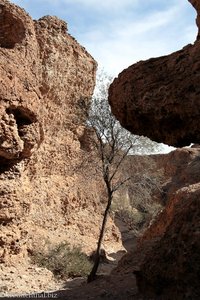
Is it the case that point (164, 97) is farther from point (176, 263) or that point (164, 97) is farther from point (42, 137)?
point (42, 137)

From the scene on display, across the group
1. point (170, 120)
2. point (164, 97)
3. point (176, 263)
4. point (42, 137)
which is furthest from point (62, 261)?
point (164, 97)

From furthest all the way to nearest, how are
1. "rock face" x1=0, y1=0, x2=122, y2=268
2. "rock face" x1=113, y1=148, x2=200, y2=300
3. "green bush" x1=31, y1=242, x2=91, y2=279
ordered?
"green bush" x1=31, y1=242, x2=91, y2=279 < "rock face" x1=0, y1=0, x2=122, y2=268 < "rock face" x1=113, y1=148, x2=200, y2=300

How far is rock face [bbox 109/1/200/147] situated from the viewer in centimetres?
562

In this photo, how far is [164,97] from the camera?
583cm

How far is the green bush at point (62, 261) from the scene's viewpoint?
1143 centimetres

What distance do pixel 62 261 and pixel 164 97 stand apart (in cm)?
782

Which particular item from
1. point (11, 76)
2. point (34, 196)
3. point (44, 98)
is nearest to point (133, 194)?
point (34, 196)

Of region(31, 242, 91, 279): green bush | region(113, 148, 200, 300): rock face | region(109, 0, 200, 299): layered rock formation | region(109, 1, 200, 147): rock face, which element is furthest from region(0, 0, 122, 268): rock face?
region(113, 148, 200, 300): rock face

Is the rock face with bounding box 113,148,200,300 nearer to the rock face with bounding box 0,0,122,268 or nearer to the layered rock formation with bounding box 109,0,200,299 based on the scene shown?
the layered rock formation with bounding box 109,0,200,299

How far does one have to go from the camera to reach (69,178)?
1592cm

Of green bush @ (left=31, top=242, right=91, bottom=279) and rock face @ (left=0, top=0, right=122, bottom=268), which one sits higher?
rock face @ (left=0, top=0, right=122, bottom=268)

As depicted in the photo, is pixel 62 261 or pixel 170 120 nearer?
pixel 170 120

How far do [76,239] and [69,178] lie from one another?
8.67 ft

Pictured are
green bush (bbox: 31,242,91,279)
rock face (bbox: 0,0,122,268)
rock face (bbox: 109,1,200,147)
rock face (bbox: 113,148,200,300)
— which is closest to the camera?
rock face (bbox: 113,148,200,300)
